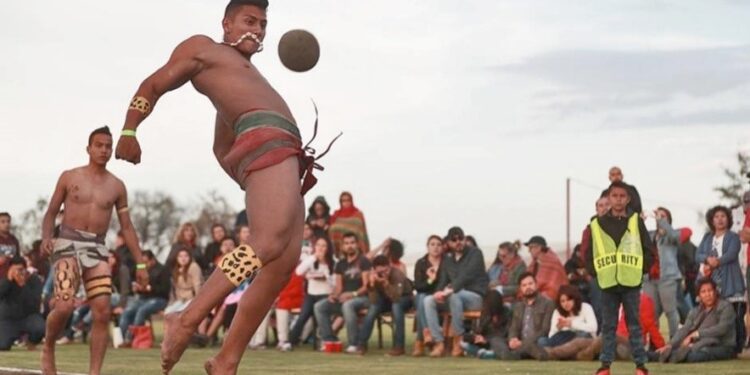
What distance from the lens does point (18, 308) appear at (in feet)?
68.3

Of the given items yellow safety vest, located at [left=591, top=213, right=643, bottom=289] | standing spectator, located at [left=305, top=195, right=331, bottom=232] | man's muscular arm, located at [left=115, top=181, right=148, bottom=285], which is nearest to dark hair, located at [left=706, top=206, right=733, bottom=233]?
yellow safety vest, located at [left=591, top=213, right=643, bottom=289]

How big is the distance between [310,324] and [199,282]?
78.6 inches

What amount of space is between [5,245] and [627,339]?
31.8 feet

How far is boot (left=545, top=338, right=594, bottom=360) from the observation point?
16.9 m

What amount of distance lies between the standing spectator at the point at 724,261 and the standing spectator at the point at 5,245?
998 cm

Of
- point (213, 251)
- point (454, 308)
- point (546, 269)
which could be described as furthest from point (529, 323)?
point (213, 251)

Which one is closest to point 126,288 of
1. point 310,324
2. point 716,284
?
point 310,324

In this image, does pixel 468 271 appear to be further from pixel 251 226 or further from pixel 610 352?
pixel 251 226

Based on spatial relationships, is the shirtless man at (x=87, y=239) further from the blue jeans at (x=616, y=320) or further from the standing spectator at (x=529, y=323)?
the standing spectator at (x=529, y=323)

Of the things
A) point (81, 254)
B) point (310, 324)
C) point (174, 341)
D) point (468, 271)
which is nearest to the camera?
point (174, 341)

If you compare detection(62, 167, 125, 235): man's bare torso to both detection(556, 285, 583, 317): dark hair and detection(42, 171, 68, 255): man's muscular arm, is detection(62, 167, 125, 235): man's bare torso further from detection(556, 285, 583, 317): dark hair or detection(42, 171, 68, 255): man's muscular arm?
detection(556, 285, 583, 317): dark hair

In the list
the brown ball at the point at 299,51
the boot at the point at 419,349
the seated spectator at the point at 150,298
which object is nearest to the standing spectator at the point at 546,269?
the boot at the point at 419,349

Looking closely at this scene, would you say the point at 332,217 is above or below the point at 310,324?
above

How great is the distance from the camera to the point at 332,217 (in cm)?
2242
